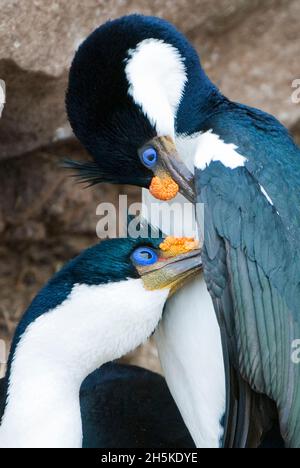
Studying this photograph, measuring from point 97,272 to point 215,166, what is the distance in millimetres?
423

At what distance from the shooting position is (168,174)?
11.8 ft

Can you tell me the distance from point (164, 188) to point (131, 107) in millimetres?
247

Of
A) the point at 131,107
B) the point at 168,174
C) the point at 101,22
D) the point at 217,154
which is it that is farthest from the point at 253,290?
the point at 101,22

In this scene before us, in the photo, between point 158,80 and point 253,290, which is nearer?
point 253,290

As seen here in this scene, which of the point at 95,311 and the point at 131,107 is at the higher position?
the point at 131,107

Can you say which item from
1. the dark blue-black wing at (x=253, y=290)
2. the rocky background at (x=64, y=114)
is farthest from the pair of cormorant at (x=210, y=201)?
the rocky background at (x=64, y=114)

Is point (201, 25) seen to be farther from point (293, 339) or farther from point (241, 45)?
point (293, 339)

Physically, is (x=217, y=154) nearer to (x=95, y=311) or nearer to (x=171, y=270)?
(x=171, y=270)

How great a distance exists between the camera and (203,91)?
373 centimetres

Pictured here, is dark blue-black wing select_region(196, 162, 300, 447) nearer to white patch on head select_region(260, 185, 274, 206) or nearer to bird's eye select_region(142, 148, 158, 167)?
white patch on head select_region(260, 185, 274, 206)

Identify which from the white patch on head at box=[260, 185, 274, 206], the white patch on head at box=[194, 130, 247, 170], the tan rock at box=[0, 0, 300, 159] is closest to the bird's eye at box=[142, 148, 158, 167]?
the white patch on head at box=[194, 130, 247, 170]

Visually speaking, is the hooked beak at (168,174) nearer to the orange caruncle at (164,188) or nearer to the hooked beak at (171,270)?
the orange caruncle at (164,188)

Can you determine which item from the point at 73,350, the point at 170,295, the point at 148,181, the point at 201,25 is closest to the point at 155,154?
the point at 148,181

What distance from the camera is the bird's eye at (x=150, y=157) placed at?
3.60 metres
